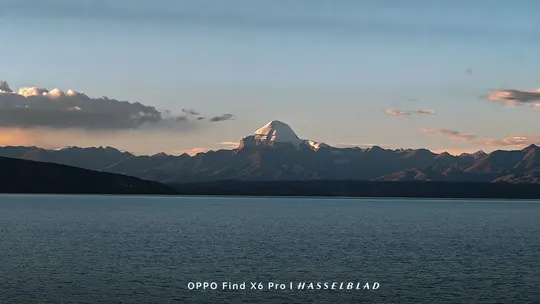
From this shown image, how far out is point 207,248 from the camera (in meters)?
111

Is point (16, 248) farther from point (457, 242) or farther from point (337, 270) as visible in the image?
point (457, 242)

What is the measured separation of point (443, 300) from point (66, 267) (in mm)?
43585

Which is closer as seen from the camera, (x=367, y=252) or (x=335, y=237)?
(x=367, y=252)

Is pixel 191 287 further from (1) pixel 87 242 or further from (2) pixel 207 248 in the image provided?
(1) pixel 87 242

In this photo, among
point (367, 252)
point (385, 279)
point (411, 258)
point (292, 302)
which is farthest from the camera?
point (367, 252)

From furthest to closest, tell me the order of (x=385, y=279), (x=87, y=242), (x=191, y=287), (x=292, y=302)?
(x=87, y=242)
(x=385, y=279)
(x=191, y=287)
(x=292, y=302)

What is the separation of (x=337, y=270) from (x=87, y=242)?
5229 centimetres

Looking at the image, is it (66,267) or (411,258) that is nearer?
(66,267)

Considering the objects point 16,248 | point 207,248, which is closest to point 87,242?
point 16,248

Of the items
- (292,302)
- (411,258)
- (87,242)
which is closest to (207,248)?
(87,242)

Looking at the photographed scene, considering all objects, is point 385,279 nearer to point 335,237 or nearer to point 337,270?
point 337,270

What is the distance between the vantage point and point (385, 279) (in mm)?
77812

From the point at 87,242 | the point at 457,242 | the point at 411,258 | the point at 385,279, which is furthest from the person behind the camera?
the point at 457,242

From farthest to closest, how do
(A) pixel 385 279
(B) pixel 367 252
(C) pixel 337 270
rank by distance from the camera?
(B) pixel 367 252 → (C) pixel 337 270 → (A) pixel 385 279
